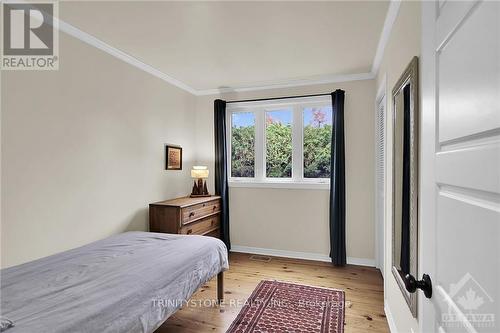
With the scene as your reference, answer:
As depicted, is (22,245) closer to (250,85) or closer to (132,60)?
(132,60)

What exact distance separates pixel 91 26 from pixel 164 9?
75cm

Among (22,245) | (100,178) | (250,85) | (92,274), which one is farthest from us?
(250,85)

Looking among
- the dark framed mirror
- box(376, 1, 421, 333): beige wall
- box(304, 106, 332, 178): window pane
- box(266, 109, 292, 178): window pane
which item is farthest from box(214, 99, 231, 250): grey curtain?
the dark framed mirror

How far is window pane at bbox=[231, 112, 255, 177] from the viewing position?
418 cm

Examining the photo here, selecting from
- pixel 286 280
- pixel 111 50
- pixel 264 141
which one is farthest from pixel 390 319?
pixel 111 50

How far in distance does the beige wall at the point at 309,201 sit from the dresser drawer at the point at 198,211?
34cm

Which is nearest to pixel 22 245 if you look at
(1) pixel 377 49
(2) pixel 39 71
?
(2) pixel 39 71

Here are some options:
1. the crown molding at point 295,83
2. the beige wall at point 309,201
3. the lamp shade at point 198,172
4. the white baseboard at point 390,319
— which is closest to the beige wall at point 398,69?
the white baseboard at point 390,319

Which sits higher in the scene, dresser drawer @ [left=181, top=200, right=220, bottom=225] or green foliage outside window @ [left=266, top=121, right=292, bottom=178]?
green foliage outside window @ [left=266, top=121, right=292, bottom=178]

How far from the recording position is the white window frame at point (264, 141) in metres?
3.83

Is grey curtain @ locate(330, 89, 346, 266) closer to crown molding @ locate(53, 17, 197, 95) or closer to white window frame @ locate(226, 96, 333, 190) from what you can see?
white window frame @ locate(226, 96, 333, 190)

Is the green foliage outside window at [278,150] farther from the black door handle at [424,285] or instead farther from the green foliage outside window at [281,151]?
the black door handle at [424,285]

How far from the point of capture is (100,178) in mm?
2688

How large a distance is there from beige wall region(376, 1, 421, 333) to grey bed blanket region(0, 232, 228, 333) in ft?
4.64
